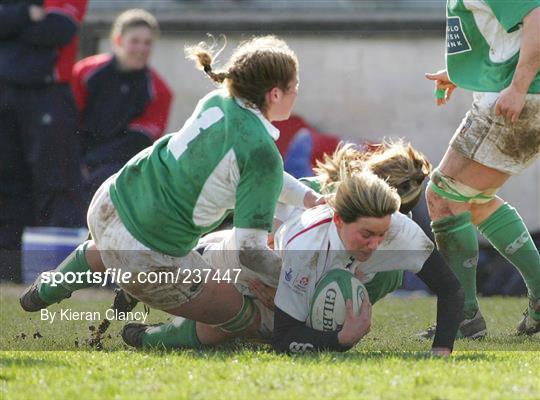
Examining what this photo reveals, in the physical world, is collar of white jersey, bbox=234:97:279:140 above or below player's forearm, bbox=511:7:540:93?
below

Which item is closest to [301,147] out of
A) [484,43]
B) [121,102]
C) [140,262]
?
[121,102]

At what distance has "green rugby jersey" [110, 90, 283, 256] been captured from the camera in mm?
4629

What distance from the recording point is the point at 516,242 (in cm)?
559

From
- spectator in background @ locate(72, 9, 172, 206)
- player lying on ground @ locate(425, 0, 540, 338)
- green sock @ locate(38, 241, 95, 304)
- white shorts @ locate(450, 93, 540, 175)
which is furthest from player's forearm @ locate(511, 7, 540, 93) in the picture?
spectator in background @ locate(72, 9, 172, 206)

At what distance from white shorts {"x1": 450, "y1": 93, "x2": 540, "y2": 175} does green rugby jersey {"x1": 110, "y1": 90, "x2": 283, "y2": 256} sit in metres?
1.00

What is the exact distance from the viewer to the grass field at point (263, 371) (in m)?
3.78

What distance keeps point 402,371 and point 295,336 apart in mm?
671

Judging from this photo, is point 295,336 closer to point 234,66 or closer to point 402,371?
point 402,371

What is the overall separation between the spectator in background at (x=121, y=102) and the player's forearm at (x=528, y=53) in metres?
4.73

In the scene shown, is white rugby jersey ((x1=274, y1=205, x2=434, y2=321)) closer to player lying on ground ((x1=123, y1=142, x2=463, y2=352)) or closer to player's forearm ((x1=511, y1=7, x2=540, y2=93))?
player lying on ground ((x1=123, y1=142, x2=463, y2=352))

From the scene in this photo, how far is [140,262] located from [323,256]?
0.73 metres

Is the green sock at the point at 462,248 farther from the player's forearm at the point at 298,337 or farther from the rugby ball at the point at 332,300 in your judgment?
the player's forearm at the point at 298,337

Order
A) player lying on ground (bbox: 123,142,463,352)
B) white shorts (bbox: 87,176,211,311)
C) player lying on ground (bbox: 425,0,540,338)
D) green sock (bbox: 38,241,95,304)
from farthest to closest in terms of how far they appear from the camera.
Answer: green sock (bbox: 38,241,95,304), player lying on ground (bbox: 425,0,540,338), white shorts (bbox: 87,176,211,311), player lying on ground (bbox: 123,142,463,352)

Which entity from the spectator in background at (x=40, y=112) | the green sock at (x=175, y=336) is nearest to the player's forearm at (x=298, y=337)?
the green sock at (x=175, y=336)
